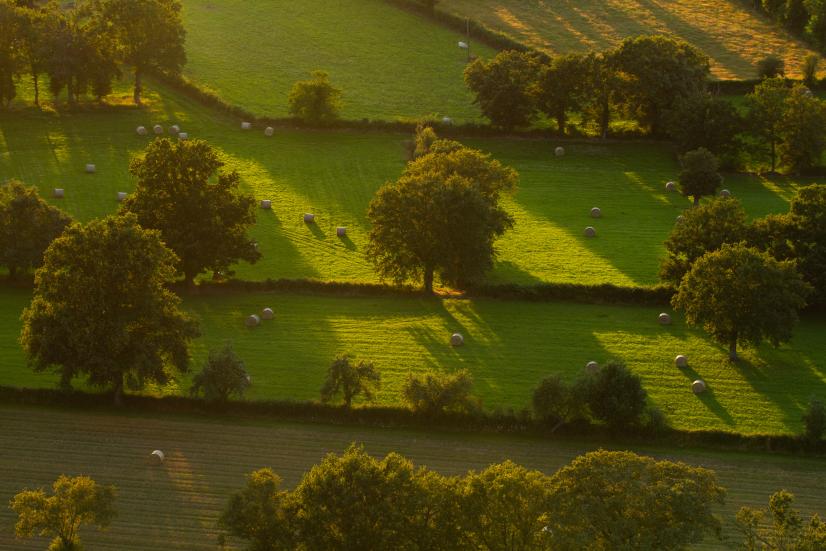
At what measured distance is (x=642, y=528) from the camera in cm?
5147

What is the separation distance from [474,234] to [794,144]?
→ 3822cm

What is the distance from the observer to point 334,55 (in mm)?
138875

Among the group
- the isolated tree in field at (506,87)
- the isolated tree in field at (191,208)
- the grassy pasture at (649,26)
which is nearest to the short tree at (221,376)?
the isolated tree in field at (191,208)

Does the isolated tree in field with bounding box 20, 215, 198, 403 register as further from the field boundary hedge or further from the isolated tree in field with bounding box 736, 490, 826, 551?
the isolated tree in field with bounding box 736, 490, 826, 551

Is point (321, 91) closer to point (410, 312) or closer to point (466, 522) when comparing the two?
point (410, 312)

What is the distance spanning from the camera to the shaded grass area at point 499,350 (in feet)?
251

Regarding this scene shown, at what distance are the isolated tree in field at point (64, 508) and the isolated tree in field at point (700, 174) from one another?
199 feet

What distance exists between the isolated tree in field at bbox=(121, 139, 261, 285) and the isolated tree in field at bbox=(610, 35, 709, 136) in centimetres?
4307

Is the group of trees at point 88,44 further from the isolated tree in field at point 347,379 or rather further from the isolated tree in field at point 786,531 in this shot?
the isolated tree in field at point 786,531

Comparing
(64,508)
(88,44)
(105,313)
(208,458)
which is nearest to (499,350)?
(208,458)

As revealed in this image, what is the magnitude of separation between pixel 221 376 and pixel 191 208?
19.9m

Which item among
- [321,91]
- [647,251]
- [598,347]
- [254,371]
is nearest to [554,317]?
[598,347]

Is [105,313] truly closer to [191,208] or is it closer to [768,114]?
[191,208]

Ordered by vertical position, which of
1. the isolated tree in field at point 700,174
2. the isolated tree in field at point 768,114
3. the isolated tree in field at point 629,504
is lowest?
the isolated tree in field at point 629,504
